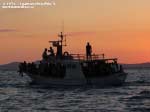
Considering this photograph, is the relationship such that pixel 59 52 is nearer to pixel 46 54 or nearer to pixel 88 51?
pixel 46 54

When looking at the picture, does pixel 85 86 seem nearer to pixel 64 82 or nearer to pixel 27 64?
pixel 64 82

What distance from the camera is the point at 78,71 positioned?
60.7 metres

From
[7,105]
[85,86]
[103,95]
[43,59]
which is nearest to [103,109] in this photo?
[7,105]

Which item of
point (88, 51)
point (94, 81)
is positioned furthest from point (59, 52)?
point (94, 81)

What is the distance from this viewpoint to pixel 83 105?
39.1m

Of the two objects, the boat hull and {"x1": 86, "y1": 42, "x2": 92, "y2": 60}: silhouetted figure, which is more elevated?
{"x1": 86, "y1": 42, "x2": 92, "y2": 60}: silhouetted figure

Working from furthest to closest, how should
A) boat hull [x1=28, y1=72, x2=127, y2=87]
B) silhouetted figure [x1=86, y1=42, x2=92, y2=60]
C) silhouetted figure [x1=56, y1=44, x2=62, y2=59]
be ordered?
silhouetted figure [x1=56, y1=44, x2=62, y2=59] < boat hull [x1=28, y1=72, x2=127, y2=87] < silhouetted figure [x1=86, y1=42, x2=92, y2=60]

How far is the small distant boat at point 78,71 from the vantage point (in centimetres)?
6094

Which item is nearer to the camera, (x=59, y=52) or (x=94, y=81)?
(x=94, y=81)

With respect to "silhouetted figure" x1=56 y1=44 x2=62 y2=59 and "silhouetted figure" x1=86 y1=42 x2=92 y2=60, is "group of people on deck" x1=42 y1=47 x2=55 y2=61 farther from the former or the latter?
"silhouetted figure" x1=86 y1=42 x2=92 y2=60

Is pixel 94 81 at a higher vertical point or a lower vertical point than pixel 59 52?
lower

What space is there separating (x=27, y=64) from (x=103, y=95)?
67.2 feet

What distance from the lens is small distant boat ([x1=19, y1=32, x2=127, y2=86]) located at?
6094 centimetres

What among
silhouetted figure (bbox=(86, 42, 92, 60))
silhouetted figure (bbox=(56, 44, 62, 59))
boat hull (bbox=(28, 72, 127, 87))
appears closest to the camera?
silhouetted figure (bbox=(86, 42, 92, 60))
